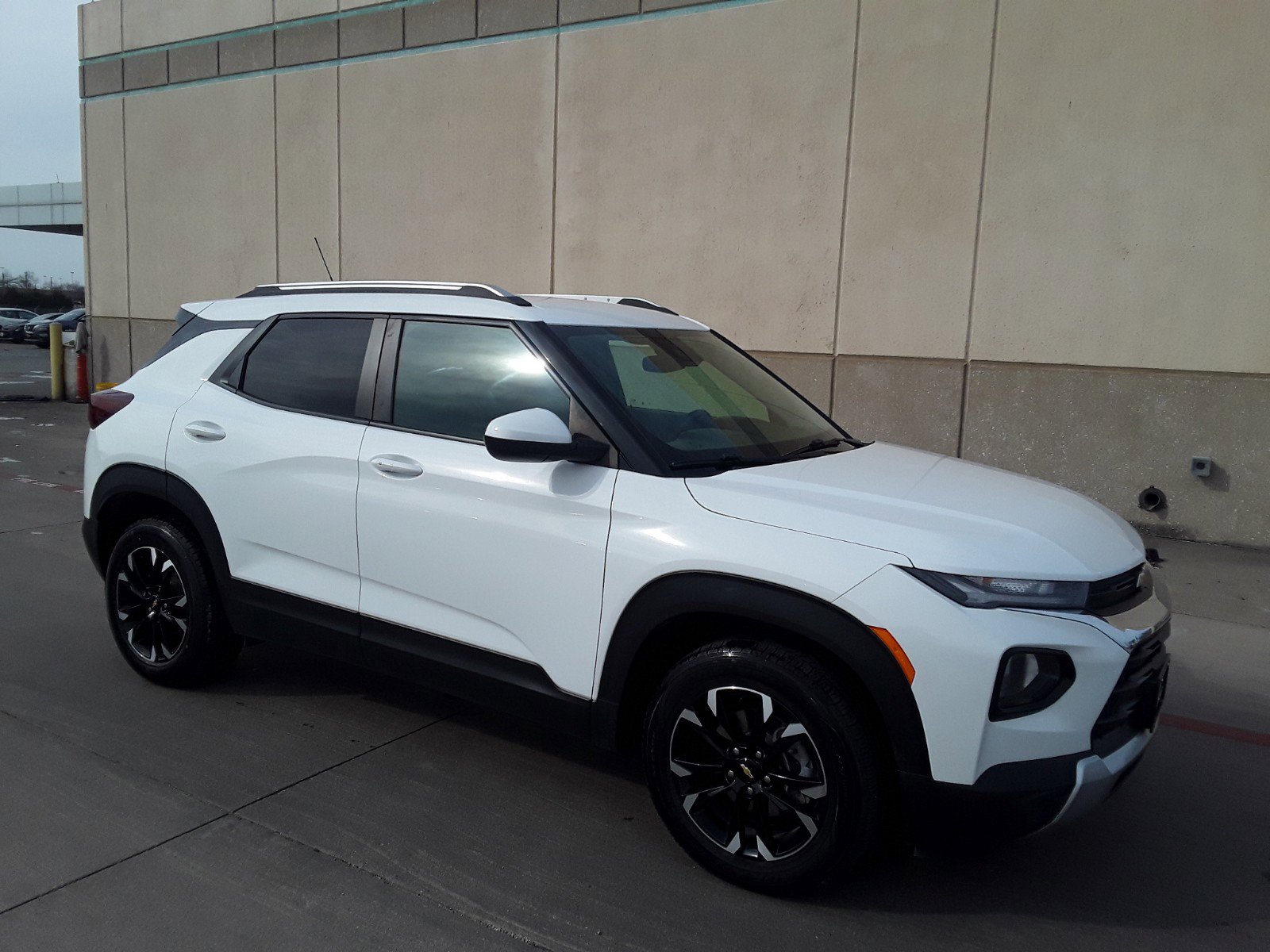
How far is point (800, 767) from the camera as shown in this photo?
9.87ft

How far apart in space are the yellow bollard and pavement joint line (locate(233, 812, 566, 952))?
15973mm

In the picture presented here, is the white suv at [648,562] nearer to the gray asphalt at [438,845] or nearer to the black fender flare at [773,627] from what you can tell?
the black fender flare at [773,627]

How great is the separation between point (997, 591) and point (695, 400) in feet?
4.87

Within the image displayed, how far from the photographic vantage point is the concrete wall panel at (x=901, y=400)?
30.0ft

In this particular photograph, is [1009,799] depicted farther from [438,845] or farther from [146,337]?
[146,337]

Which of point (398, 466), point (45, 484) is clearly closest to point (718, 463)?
point (398, 466)

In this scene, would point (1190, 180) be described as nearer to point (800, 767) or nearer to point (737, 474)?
point (737, 474)

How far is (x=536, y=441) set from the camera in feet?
10.9

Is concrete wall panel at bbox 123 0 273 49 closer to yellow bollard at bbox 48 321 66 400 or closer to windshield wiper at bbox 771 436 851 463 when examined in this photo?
yellow bollard at bbox 48 321 66 400

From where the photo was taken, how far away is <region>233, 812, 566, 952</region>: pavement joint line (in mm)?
2916

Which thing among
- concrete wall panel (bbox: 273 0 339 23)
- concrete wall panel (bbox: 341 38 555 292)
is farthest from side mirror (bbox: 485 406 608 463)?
concrete wall panel (bbox: 273 0 339 23)

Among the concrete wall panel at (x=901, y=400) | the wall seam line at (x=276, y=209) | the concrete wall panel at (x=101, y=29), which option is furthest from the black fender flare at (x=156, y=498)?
the concrete wall panel at (x=101, y=29)

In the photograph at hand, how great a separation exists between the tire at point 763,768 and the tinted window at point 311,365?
1.86m

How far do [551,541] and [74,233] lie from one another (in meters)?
67.9
